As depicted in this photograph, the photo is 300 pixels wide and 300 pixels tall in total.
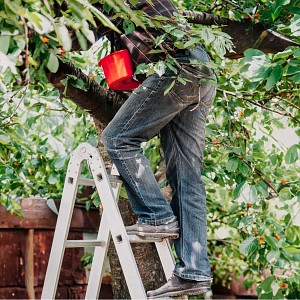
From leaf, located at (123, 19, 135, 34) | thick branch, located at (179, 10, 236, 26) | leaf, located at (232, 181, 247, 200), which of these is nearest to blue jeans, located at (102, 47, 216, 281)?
leaf, located at (123, 19, 135, 34)

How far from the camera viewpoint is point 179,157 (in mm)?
2758

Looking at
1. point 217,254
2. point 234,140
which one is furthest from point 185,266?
point 217,254

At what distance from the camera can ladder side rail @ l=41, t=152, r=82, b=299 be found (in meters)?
2.64

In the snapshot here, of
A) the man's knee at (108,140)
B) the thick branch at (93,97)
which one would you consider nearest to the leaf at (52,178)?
the thick branch at (93,97)

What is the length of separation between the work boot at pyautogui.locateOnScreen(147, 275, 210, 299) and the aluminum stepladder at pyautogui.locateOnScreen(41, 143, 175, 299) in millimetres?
181

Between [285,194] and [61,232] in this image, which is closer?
[61,232]

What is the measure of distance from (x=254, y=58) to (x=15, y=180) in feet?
5.66

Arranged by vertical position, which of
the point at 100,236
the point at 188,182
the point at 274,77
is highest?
the point at 274,77

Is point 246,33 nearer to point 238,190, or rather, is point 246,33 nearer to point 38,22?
point 238,190

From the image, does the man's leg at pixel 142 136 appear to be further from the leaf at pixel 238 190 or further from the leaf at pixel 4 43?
the leaf at pixel 4 43

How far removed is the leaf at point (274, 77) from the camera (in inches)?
104

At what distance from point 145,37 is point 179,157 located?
1.67 feet

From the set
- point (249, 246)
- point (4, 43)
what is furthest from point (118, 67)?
point (249, 246)

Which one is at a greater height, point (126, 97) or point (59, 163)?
point (126, 97)
